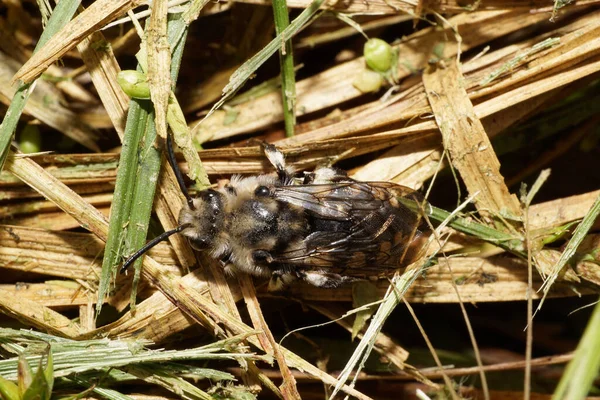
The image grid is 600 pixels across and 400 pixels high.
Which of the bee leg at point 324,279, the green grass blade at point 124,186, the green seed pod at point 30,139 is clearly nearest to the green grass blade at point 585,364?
the bee leg at point 324,279

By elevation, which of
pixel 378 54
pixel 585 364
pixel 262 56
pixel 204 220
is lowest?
pixel 585 364

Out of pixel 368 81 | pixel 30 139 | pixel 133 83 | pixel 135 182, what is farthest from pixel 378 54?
pixel 30 139

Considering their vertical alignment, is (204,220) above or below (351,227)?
above

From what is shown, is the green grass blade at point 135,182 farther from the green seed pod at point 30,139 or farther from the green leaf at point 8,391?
the green seed pod at point 30,139

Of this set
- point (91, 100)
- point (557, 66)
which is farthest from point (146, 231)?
point (557, 66)

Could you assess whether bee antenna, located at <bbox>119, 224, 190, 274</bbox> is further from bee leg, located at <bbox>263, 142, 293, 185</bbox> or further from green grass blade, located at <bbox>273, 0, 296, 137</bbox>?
green grass blade, located at <bbox>273, 0, 296, 137</bbox>

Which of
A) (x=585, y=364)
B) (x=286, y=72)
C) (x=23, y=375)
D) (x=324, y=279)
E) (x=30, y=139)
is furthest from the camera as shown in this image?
(x=30, y=139)

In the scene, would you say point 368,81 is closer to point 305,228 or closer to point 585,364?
point 305,228
